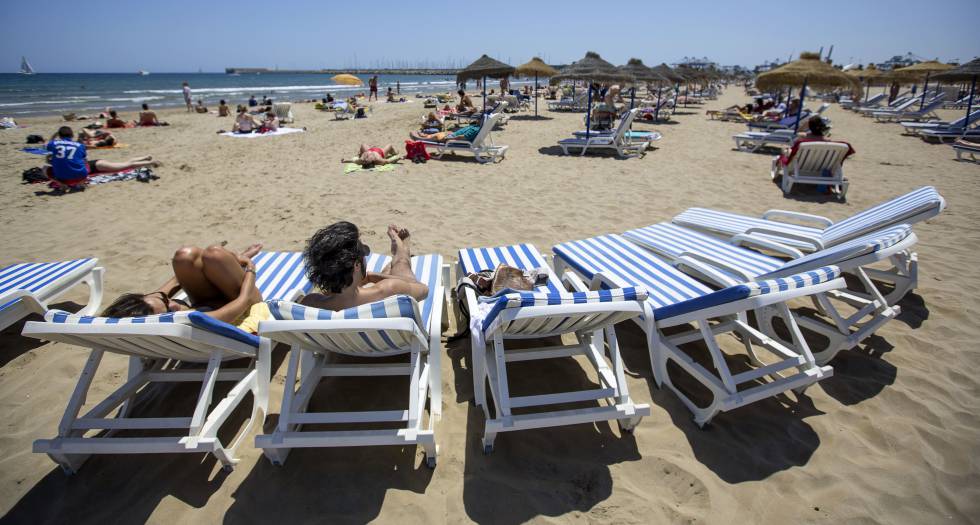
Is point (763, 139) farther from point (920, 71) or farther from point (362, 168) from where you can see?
point (920, 71)

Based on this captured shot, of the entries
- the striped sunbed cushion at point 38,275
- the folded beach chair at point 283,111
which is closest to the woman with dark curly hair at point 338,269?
the striped sunbed cushion at point 38,275

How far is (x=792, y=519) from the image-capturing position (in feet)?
5.71

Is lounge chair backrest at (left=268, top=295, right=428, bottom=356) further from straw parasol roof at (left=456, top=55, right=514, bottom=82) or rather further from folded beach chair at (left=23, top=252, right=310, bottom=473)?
straw parasol roof at (left=456, top=55, right=514, bottom=82)

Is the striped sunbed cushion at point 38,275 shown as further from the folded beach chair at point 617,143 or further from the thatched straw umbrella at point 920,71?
the thatched straw umbrella at point 920,71

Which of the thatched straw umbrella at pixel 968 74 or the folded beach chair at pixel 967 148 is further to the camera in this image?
the thatched straw umbrella at pixel 968 74

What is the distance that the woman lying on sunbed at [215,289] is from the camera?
236 cm

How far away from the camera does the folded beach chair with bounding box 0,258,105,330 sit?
8.68 feet

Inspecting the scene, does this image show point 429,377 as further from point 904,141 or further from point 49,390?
point 904,141

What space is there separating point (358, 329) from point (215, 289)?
4.62 ft

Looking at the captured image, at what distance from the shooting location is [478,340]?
2125 mm

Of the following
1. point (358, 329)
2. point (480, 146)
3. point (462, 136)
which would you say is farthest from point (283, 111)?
point (358, 329)

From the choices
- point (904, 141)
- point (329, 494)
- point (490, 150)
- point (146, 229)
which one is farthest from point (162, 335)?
point (904, 141)

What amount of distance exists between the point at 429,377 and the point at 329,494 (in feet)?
2.24

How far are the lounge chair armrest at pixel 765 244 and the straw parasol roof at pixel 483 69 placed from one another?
1133cm
